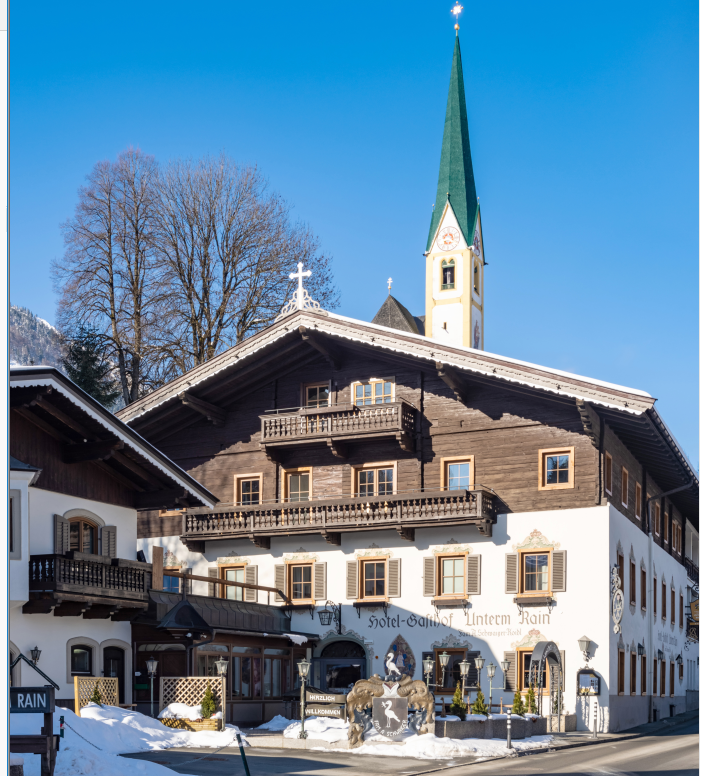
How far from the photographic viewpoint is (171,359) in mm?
39656

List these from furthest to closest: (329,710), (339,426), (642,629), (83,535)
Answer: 1. (642,629)
2. (339,426)
3. (83,535)
4. (329,710)

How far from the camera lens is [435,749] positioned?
68.1 feet

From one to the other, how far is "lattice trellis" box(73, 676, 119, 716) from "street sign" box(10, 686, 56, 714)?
33.7ft

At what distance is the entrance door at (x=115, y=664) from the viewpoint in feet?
80.1

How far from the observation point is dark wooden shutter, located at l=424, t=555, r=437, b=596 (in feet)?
102

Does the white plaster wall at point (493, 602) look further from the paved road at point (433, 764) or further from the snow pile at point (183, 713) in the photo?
the snow pile at point (183, 713)

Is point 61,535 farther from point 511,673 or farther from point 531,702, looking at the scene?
point 511,673

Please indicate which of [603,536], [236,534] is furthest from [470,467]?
[236,534]

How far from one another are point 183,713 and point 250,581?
1007 cm

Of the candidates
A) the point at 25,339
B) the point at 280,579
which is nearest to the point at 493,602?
the point at 280,579

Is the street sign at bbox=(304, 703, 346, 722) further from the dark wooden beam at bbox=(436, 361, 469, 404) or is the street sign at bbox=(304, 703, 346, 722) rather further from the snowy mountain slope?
the dark wooden beam at bbox=(436, 361, 469, 404)

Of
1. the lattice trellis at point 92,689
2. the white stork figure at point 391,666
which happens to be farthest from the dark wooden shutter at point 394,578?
the lattice trellis at point 92,689

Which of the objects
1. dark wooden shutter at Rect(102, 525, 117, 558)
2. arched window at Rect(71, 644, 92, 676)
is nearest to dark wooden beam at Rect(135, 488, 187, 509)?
dark wooden shutter at Rect(102, 525, 117, 558)

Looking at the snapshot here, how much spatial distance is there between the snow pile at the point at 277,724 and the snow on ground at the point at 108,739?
12.1ft
